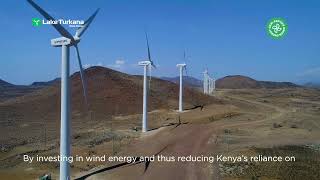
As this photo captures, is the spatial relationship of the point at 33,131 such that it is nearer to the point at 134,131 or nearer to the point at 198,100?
the point at 134,131

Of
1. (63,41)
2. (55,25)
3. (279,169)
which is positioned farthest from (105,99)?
(55,25)

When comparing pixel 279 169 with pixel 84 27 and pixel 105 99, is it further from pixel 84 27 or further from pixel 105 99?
pixel 105 99

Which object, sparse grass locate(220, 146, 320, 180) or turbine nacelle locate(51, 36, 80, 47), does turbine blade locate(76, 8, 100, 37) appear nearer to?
turbine nacelle locate(51, 36, 80, 47)

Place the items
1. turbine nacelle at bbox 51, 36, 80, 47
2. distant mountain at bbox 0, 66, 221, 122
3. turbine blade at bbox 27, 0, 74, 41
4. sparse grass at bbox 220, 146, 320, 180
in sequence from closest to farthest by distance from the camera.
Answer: turbine blade at bbox 27, 0, 74, 41, turbine nacelle at bbox 51, 36, 80, 47, sparse grass at bbox 220, 146, 320, 180, distant mountain at bbox 0, 66, 221, 122

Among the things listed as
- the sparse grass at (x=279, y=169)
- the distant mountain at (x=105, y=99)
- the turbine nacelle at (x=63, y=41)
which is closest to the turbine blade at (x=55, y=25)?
the turbine nacelle at (x=63, y=41)

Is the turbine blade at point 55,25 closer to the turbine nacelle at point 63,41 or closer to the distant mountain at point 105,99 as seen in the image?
the turbine nacelle at point 63,41

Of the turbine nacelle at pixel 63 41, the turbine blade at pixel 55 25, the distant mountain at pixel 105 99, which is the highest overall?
the turbine blade at pixel 55 25

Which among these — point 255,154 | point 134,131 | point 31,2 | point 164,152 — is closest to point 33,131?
point 134,131

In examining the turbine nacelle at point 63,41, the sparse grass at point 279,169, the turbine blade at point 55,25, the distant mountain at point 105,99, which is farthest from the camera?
the distant mountain at point 105,99

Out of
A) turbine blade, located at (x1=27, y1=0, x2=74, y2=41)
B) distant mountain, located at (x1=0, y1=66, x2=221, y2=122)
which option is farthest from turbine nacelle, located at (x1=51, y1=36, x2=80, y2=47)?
distant mountain, located at (x1=0, y1=66, x2=221, y2=122)

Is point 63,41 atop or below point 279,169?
atop

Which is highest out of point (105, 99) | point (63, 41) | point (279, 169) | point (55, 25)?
point (55, 25)

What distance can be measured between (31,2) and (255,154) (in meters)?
22.7

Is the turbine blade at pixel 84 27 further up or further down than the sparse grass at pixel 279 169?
further up
